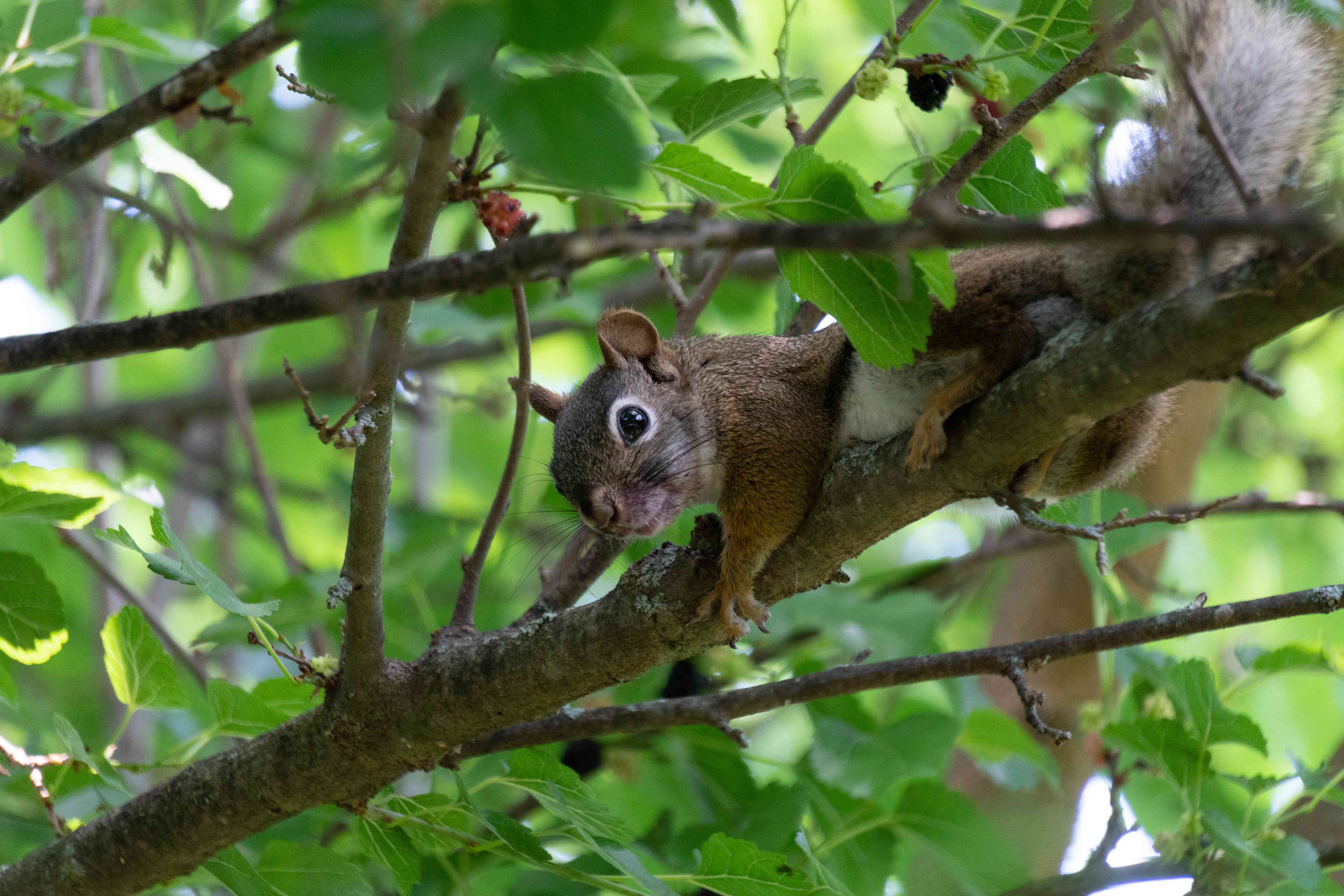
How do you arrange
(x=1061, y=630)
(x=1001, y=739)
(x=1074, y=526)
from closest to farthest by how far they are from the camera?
(x=1074, y=526), (x=1001, y=739), (x=1061, y=630)

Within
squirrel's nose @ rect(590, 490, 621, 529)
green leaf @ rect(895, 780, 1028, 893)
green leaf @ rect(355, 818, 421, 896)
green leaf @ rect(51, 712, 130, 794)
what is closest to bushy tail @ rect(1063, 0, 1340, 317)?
squirrel's nose @ rect(590, 490, 621, 529)

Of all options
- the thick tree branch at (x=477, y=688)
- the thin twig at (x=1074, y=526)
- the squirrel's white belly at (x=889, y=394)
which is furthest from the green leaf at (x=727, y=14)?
the thin twig at (x=1074, y=526)

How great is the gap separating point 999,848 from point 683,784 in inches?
31.7

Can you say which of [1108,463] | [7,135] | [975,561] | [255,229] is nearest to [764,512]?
[1108,463]

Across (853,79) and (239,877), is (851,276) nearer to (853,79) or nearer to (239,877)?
(853,79)

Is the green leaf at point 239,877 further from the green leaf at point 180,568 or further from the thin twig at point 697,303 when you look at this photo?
the thin twig at point 697,303

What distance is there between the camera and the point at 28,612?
212 centimetres

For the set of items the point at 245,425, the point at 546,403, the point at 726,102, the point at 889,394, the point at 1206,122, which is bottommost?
the point at 1206,122

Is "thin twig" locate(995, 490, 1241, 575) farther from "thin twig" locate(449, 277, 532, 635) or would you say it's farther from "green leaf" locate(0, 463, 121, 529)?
"green leaf" locate(0, 463, 121, 529)

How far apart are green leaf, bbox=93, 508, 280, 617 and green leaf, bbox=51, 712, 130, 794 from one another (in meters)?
0.37

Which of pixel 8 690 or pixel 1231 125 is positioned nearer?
pixel 1231 125

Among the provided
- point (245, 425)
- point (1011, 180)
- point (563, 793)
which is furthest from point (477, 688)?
point (245, 425)

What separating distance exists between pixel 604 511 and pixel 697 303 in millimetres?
576

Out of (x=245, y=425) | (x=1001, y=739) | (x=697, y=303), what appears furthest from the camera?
(x=245, y=425)
